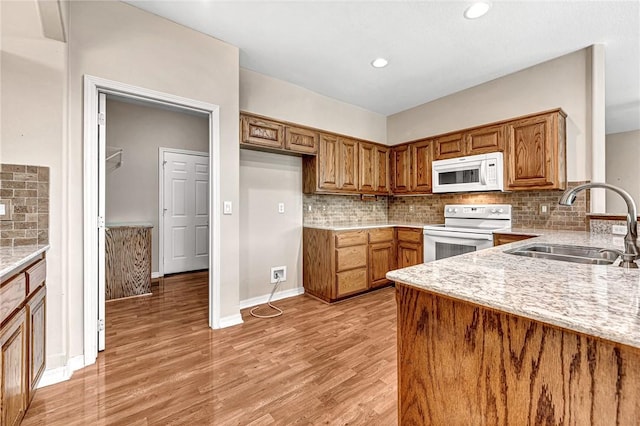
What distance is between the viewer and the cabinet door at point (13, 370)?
1.17m

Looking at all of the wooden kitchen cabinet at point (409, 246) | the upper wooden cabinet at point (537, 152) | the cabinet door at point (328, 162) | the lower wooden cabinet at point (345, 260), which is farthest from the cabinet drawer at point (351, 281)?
the upper wooden cabinet at point (537, 152)

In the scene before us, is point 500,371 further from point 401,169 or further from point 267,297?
point 401,169

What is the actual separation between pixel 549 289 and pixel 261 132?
2.80m

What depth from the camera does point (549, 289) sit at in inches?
31.8

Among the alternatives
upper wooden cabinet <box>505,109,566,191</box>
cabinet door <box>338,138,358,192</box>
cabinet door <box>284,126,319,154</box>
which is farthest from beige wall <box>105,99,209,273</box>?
upper wooden cabinet <box>505,109,566,191</box>

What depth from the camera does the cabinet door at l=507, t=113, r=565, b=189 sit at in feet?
9.00

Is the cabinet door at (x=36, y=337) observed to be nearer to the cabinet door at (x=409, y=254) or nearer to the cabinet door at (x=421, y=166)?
the cabinet door at (x=409, y=254)

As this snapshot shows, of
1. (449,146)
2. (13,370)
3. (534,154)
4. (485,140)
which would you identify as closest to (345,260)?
(449,146)

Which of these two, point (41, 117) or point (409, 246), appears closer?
point (41, 117)

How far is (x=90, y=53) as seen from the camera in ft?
6.59

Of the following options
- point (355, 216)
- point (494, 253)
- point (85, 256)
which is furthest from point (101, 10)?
point (355, 216)

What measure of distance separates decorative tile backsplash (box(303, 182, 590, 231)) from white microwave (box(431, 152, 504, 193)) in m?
0.40

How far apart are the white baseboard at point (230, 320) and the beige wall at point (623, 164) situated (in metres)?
6.62

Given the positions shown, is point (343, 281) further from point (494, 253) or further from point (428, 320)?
point (428, 320)
